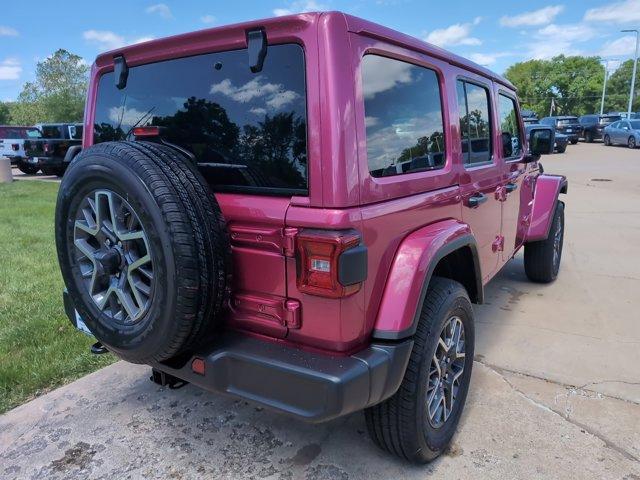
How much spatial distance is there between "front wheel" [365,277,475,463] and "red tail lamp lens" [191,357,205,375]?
0.79 metres

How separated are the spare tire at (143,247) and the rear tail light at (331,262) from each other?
35 cm

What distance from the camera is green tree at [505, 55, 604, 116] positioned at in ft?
224

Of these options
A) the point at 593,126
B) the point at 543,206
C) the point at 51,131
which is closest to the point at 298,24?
the point at 543,206

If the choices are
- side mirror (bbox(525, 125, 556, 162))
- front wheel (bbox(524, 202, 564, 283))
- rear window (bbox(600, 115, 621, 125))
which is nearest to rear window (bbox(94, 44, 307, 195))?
side mirror (bbox(525, 125, 556, 162))

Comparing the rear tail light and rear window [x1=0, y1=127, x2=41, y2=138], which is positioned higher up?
rear window [x1=0, y1=127, x2=41, y2=138]

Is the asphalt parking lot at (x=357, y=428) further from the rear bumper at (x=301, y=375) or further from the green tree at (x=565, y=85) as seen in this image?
the green tree at (x=565, y=85)

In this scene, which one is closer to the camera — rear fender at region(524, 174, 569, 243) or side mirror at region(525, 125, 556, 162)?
side mirror at region(525, 125, 556, 162)

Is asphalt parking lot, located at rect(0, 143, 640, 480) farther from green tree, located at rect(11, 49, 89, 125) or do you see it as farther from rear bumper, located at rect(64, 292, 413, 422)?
green tree, located at rect(11, 49, 89, 125)

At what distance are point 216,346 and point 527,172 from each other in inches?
134

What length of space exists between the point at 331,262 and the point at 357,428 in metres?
1.32

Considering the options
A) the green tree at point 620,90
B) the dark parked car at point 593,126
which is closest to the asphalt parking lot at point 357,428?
the dark parked car at point 593,126

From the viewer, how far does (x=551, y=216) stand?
4.78 metres

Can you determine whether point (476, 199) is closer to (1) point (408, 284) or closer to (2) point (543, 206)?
(1) point (408, 284)

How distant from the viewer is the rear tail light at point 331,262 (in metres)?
1.86
